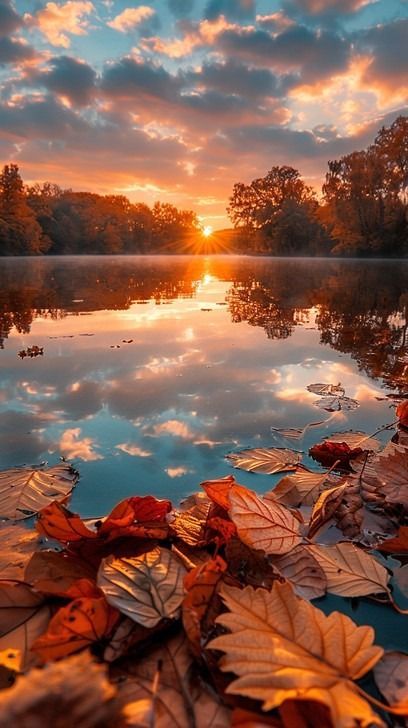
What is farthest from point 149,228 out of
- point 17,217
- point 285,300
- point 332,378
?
point 332,378

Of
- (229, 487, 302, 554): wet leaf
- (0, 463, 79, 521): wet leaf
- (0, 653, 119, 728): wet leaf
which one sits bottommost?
(0, 463, 79, 521): wet leaf

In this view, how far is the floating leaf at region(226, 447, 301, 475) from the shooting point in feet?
6.33

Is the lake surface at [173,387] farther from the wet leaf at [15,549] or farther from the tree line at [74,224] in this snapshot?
the tree line at [74,224]

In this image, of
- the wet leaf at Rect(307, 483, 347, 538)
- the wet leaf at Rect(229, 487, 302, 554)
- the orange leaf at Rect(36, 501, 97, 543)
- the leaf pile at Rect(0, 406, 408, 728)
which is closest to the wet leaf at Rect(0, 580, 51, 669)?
the leaf pile at Rect(0, 406, 408, 728)

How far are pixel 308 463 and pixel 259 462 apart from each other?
0.76 ft

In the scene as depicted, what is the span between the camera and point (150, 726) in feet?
1.97

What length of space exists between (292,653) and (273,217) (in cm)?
6134

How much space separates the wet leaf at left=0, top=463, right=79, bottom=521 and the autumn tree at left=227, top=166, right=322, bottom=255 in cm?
5718

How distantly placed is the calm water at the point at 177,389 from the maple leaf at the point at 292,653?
0.27m

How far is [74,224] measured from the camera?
6906cm

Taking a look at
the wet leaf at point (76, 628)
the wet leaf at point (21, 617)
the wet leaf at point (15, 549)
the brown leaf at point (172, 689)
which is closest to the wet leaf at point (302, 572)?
the brown leaf at point (172, 689)

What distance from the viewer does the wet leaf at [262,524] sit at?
1179 mm

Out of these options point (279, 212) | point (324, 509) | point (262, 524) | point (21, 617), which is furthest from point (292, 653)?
point (279, 212)

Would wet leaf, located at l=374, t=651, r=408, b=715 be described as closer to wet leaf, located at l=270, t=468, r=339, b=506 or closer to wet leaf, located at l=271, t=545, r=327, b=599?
wet leaf, located at l=271, t=545, r=327, b=599
